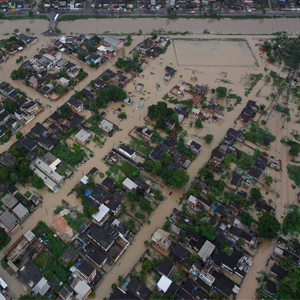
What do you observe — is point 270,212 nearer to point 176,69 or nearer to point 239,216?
point 239,216

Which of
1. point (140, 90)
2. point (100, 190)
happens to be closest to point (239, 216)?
point (100, 190)

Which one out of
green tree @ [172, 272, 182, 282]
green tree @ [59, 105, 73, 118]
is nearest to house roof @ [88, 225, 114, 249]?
green tree @ [172, 272, 182, 282]

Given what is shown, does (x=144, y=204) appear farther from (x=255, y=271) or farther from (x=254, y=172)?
(x=254, y=172)

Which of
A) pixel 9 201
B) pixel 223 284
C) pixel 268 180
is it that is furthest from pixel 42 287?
pixel 268 180

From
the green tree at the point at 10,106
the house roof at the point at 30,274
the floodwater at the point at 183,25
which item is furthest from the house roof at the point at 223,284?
the floodwater at the point at 183,25

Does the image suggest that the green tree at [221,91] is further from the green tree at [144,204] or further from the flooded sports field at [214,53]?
the green tree at [144,204]

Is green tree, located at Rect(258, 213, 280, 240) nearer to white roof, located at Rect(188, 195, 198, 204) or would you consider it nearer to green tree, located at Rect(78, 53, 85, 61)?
white roof, located at Rect(188, 195, 198, 204)
